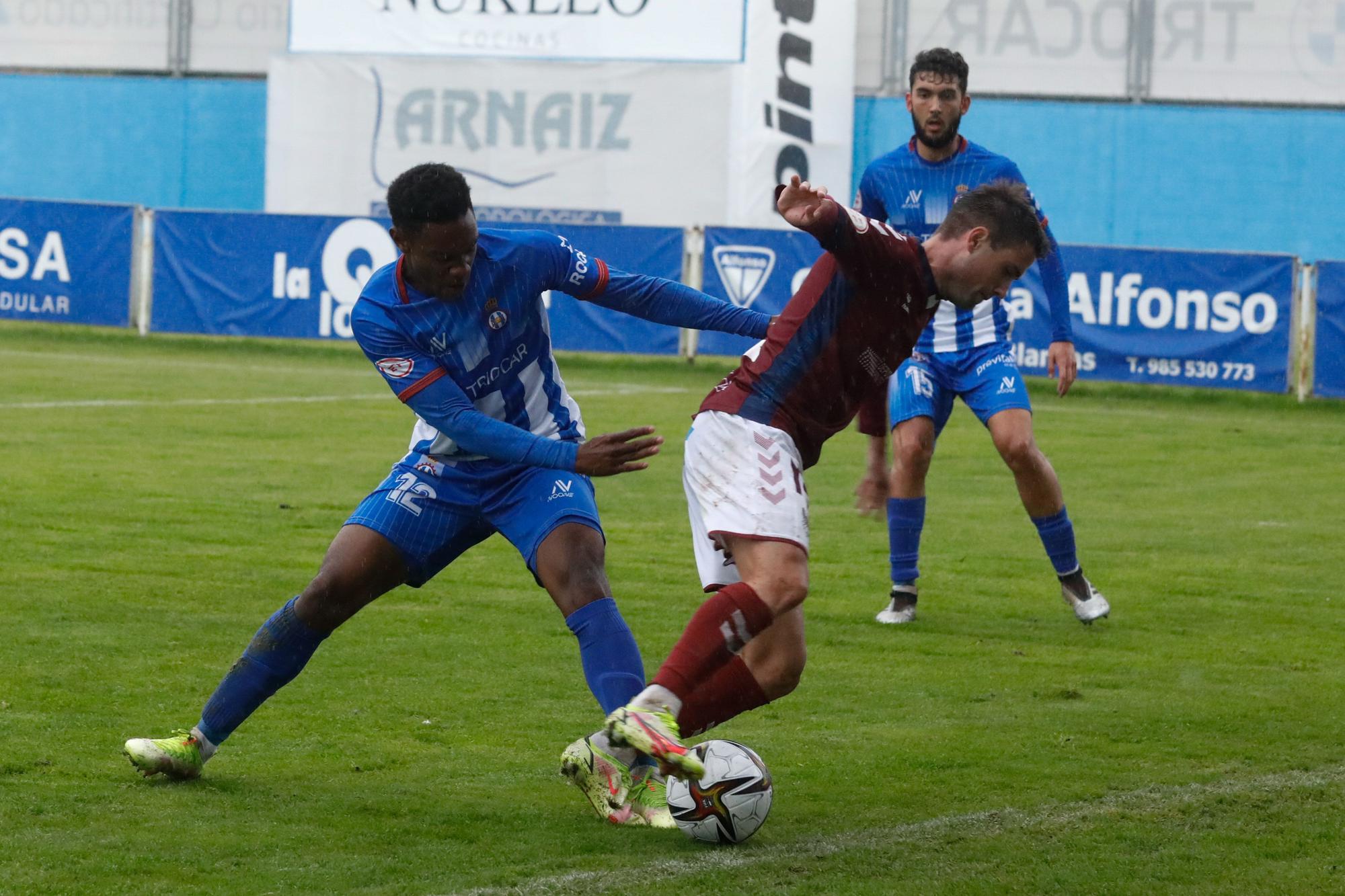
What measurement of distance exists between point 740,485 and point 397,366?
106cm

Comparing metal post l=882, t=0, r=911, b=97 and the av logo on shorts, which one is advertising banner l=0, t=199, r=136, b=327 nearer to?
the av logo on shorts

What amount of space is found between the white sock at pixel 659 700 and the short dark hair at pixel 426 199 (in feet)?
4.59

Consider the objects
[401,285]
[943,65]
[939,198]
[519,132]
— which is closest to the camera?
[401,285]

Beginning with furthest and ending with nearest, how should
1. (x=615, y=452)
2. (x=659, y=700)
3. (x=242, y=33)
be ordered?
(x=242, y=33), (x=615, y=452), (x=659, y=700)

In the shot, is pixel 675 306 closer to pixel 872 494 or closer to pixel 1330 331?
pixel 872 494

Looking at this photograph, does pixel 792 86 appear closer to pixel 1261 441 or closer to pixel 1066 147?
pixel 1066 147

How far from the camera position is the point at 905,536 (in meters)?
8.17

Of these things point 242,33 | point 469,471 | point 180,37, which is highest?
point 242,33

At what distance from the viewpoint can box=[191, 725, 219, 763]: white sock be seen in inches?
208

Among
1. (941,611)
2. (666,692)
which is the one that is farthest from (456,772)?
(941,611)

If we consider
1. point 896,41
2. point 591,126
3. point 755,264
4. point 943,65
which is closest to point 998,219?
point 943,65

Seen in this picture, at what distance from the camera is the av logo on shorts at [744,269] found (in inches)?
796

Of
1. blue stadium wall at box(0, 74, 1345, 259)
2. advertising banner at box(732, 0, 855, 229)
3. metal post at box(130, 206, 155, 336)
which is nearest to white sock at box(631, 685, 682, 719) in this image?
metal post at box(130, 206, 155, 336)

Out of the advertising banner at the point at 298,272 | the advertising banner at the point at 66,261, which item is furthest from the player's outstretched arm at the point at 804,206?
the advertising banner at the point at 66,261
